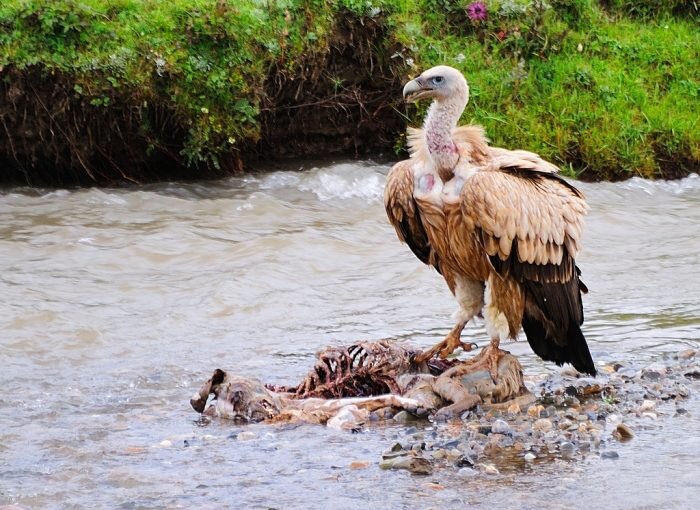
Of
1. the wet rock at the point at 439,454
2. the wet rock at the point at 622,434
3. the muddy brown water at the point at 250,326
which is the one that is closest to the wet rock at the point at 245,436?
the muddy brown water at the point at 250,326

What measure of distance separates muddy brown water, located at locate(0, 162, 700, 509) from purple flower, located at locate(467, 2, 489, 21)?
Answer: 1.93 metres

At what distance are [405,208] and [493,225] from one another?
1.74 feet

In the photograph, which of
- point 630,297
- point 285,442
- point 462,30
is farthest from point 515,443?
point 462,30

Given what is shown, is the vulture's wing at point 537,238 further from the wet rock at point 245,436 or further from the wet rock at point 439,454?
the wet rock at point 245,436

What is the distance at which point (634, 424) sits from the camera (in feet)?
17.2

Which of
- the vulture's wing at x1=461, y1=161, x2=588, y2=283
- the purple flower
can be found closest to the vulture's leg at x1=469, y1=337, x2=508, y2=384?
the vulture's wing at x1=461, y1=161, x2=588, y2=283

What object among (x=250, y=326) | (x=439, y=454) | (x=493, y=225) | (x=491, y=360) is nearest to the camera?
(x=439, y=454)

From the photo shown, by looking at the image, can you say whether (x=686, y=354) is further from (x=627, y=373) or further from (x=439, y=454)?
(x=439, y=454)

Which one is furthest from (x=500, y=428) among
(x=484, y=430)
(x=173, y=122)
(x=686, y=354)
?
(x=173, y=122)

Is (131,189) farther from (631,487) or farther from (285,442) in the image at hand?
(631,487)

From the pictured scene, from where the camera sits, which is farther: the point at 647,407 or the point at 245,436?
the point at 647,407

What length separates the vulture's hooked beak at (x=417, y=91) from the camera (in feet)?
19.6

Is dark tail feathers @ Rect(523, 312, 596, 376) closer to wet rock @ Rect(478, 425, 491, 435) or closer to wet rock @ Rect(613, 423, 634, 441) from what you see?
wet rock @ Rect(613, 423, 634, 441)

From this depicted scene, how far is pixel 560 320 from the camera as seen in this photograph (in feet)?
19.2
